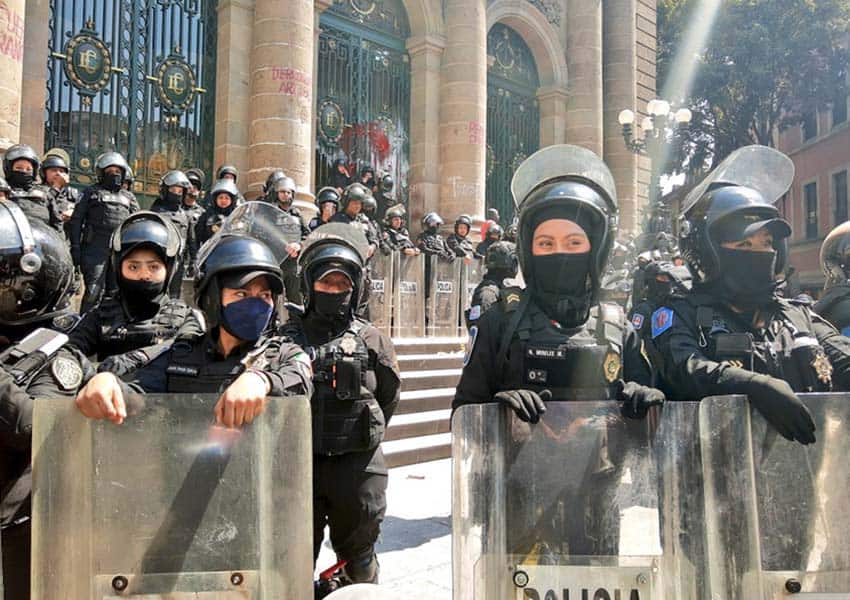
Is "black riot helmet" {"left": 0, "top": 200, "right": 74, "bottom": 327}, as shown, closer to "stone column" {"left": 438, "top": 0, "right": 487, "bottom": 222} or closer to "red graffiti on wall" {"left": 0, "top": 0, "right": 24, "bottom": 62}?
"red graffiti on wall" {"left": 0, "top": 0, "right": 24, "bottom": 62}

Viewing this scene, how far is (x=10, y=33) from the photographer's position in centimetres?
700

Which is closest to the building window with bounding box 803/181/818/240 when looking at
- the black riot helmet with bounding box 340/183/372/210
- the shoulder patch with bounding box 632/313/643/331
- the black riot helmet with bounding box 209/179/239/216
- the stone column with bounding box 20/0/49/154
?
the black riot helmet with bounding box 340/183/372/210

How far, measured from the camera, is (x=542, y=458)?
180 centimetres

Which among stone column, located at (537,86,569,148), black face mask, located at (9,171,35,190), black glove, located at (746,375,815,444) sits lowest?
black glove, located at (746,375,815,444)

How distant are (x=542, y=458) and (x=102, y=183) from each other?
6722 mm

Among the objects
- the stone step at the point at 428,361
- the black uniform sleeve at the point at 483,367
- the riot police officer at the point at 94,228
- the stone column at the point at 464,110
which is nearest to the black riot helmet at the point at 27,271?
the black uniform sleeve at the point at 483,367

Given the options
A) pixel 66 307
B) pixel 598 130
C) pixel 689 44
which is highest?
pixel 689 44

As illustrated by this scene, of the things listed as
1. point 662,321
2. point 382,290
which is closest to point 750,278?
point 662,321

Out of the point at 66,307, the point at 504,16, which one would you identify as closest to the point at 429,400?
the point at 66,307

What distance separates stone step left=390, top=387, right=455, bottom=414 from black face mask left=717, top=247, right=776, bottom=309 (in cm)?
475

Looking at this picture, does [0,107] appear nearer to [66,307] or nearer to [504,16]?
[66,307]

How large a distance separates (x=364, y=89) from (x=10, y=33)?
691 centimetres

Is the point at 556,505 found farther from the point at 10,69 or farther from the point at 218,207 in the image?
the point at 10,69

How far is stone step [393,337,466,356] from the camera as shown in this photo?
8203 millimetres
